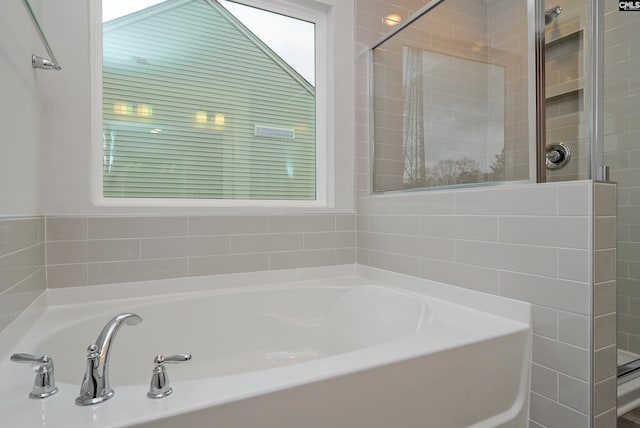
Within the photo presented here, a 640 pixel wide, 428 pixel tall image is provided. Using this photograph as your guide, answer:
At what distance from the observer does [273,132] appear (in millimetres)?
2068

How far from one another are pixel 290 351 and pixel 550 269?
1.26 metres

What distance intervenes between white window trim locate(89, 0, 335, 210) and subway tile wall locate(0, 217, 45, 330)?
0.33 meters

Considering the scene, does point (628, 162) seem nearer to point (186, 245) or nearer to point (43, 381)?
point (186, 245)

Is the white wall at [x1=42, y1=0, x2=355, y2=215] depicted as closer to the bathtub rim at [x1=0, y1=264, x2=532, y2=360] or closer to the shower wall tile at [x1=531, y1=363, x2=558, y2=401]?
the bathtub rim at [x1=0, y1=264, x2=532, y2=360]

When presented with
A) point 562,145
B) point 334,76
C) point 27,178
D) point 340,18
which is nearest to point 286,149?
point 334,76

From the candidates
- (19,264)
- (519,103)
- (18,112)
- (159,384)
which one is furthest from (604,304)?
(18,112)

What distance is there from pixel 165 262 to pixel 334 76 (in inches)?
57.5

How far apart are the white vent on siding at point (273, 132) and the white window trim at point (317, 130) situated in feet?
0.59

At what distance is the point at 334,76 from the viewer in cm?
212

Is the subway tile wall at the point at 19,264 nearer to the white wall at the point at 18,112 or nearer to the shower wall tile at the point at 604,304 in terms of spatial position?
the white wall at the point at 18,112

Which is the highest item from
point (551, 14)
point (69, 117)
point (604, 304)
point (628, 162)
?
point (551, 14)

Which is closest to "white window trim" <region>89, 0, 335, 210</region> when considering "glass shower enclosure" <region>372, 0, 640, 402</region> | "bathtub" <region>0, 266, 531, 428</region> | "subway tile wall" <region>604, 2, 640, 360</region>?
"glass shower enclosure" <region>372, 0, 640, 402</region>

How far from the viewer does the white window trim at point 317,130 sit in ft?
5.37

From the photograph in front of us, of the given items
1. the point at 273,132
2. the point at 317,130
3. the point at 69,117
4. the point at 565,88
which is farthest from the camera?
the point at 317,130
